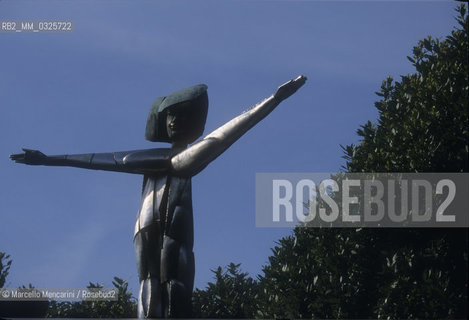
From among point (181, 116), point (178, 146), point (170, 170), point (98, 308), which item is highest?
point (181, 116)

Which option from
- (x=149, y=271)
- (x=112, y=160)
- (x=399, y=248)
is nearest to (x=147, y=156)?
(x=112, y=160)

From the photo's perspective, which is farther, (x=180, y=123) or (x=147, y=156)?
(x=180, y=123)

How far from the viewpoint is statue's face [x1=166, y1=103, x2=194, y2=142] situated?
13172mm

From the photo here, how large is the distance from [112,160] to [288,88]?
3.52 metres

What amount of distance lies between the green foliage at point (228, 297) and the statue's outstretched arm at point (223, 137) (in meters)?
5.48

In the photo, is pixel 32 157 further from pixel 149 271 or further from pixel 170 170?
pixel 149 271

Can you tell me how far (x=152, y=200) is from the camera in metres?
12.6

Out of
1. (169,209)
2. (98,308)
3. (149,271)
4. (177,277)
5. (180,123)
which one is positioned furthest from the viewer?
(98,308)

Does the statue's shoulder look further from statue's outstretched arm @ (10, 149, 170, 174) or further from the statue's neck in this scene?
the statue's neck

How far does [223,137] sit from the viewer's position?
12.8 metres

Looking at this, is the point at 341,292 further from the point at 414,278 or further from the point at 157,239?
the point at 157,239

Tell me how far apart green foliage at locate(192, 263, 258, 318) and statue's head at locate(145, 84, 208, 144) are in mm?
5406

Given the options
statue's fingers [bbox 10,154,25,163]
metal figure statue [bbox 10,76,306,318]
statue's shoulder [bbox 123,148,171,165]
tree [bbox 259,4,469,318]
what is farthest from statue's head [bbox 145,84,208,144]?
tree [bbox 259,4,469,318]

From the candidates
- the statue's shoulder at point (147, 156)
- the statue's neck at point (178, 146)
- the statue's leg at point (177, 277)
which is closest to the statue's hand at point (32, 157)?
the statue's shoulder at point (147, 156)
